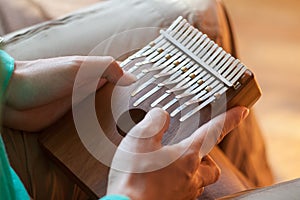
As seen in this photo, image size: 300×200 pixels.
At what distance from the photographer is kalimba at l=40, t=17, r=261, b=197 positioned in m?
0.89

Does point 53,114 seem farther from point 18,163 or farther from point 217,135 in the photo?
point 217,135

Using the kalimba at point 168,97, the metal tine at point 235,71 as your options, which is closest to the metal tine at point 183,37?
the kalimba at point 168,97

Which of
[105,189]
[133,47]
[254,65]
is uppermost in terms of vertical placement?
[133,47]

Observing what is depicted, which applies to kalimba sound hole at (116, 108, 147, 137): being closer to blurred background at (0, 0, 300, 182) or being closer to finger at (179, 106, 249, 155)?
finger at (179, 106, 249, 155)

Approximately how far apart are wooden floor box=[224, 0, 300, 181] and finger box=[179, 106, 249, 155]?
0.72 m

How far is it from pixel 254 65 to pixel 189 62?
970 mm

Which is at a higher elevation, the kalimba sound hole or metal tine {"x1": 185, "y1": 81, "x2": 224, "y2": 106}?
metal tine {"x1": 185, "y1": 81, "x2": 224, "y2": 106}

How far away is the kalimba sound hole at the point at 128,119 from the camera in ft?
2.98

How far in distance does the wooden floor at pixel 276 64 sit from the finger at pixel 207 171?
730 mm

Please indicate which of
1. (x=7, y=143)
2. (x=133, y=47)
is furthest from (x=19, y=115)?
(x=133, y=47)

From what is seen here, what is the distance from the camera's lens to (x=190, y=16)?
1088 mm

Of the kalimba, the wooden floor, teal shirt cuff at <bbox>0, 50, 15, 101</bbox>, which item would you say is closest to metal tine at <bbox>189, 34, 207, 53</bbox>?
the kalimba

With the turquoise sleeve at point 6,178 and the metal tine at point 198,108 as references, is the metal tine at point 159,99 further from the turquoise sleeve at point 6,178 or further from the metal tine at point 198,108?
the turquoise sleeve at point 6,178

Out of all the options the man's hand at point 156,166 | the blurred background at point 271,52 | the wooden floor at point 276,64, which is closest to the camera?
the man's hand at point 156,166
